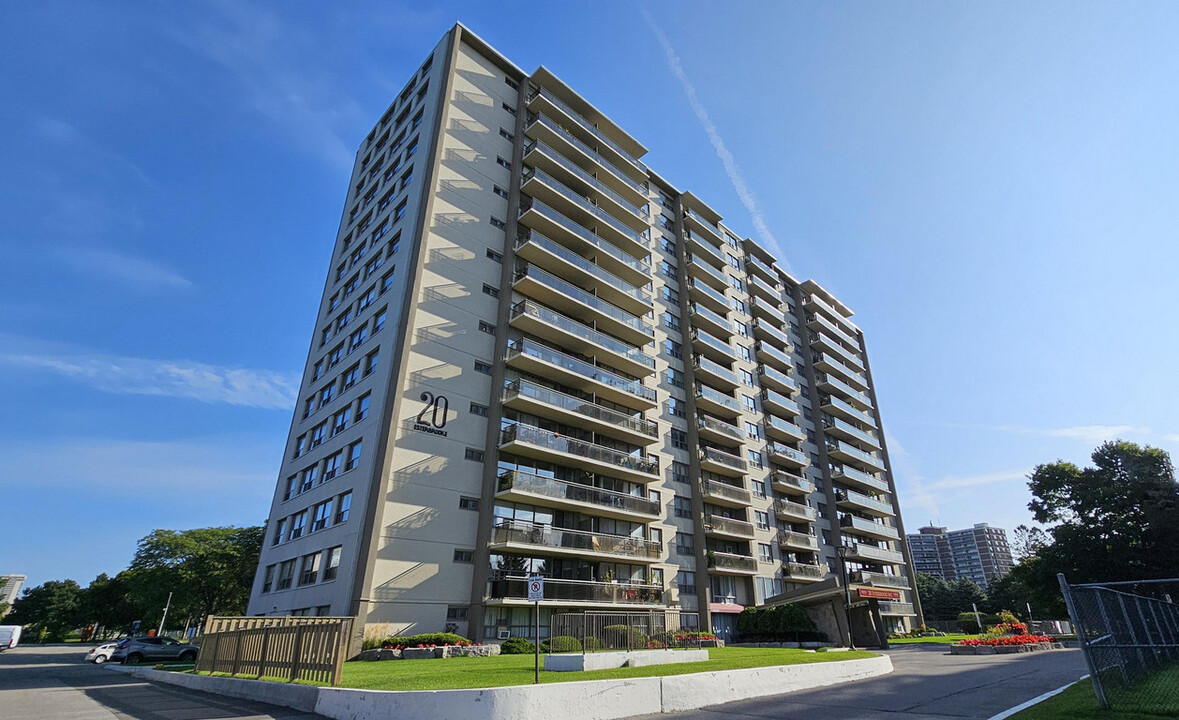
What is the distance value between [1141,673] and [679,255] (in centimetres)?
4156

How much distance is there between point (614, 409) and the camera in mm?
38219

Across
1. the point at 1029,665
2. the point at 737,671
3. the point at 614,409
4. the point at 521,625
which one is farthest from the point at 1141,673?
the point at 614,409

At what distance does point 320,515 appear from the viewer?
103 feet

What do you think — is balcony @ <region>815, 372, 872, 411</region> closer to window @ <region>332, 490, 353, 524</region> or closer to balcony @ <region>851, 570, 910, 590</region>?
balcony @ <region>851, 570, 910, 590</region>

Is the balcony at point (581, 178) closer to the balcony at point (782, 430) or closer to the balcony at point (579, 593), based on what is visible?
the balcony at point (782, 430)

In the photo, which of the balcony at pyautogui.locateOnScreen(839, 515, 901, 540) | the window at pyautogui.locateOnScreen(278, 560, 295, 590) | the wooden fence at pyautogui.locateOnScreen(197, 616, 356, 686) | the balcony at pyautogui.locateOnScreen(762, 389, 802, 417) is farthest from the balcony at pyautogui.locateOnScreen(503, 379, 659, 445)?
the balcony at pyautogui.locateOnScreen(839, 515, 901, 540)

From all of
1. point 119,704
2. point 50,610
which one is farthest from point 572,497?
point 50,610

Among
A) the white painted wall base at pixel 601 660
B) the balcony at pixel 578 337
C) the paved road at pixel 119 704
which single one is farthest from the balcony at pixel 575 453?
the paved road at pixel 119 704

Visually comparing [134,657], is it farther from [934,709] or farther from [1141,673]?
[1141,673]

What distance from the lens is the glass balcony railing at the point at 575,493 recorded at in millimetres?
29078

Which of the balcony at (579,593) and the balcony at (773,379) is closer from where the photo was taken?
the balcony at (579,593)

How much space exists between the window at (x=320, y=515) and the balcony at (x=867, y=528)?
4410cm

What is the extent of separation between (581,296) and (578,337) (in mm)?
3107

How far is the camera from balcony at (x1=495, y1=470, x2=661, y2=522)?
29062 millimetres
